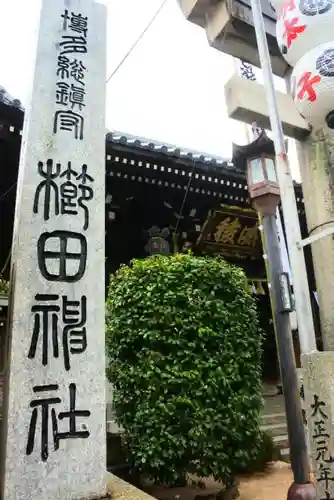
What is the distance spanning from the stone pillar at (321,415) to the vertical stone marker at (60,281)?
143cm

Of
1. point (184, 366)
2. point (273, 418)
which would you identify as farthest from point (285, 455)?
point (184, 366)

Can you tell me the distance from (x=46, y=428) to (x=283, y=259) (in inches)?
133

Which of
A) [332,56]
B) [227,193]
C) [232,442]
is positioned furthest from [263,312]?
[332,56]

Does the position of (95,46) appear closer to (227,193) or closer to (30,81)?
(30,81)

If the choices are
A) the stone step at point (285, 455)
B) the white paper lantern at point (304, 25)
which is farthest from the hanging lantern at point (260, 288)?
the white paper lantern at point (304, 25)

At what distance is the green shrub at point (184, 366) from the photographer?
12.3ft

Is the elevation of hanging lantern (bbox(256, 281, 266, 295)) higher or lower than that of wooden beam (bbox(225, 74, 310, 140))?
lower

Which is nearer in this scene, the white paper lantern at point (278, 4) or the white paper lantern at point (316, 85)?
the white paper lantern at point (316, 85)

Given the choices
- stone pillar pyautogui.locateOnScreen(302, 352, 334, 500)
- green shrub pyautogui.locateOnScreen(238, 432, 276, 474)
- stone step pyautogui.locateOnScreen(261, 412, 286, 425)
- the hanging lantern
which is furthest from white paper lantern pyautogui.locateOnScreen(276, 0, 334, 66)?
the hanging lantern

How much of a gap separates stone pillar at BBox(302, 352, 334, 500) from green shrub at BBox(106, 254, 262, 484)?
129cm

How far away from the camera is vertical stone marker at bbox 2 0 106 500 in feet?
8.45

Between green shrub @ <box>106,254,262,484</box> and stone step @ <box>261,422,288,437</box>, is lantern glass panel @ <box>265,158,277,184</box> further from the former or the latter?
stone step @ <box>261,422,288,437</box>

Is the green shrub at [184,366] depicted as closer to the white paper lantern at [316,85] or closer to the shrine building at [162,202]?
the white paper lantern at [316,85]

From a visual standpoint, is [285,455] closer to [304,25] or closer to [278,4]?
[304,25]
